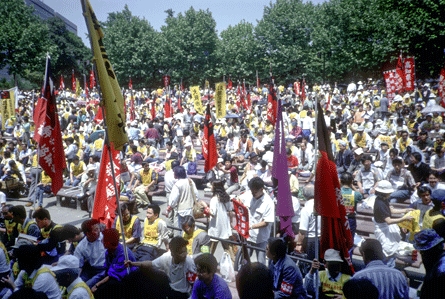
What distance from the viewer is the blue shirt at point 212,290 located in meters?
4.61

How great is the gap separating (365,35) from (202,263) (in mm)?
35877

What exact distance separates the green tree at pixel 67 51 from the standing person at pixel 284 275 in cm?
6583

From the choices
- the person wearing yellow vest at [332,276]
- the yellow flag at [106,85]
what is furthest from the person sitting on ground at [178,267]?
the person wearing yellow vest at [332,276]

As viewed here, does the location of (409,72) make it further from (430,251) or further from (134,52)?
(134,52)

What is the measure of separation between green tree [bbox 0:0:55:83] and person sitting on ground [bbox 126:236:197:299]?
41.7 meters

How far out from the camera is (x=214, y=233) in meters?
7.14

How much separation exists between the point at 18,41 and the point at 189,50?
21207mm

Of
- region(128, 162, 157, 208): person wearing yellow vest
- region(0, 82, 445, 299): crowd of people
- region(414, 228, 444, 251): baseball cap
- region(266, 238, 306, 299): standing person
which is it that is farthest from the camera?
region(128, 162, 157, 208): person wearing yellow vest

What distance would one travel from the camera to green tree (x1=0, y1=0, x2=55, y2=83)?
41.8 metres

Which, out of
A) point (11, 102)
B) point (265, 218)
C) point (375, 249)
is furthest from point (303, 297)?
point (11, 102)

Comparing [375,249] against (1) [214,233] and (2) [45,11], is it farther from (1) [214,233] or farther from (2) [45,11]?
(2) [45,11]

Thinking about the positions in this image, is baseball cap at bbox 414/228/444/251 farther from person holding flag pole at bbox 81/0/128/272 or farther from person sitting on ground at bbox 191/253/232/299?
person holding flag pole at bbox 81/0/128/272

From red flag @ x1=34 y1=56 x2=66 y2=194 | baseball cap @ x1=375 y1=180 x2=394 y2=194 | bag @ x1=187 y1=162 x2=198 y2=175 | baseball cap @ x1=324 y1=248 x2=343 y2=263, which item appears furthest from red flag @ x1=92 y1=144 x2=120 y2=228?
bag @ x1=187 y1=162 x2=198 y2=175

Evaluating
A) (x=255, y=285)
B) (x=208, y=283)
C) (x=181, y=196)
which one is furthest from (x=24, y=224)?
(x=255, y=285)
